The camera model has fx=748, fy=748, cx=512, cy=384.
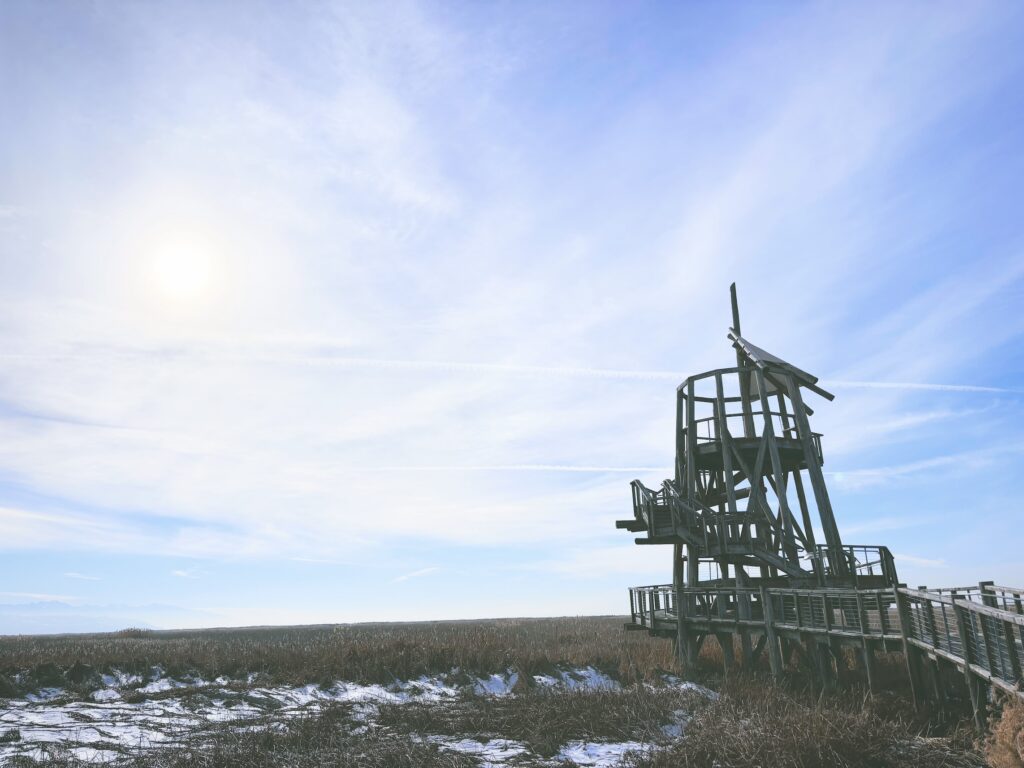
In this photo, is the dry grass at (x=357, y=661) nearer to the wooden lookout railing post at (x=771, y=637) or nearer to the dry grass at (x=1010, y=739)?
the wooden lookout railing post at (x=771, y=637)

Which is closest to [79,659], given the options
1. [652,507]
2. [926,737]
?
[652,507]

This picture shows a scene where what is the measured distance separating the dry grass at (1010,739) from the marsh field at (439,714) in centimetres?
8

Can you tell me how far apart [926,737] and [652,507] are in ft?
35.8

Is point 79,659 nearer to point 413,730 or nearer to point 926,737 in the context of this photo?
point 413,730

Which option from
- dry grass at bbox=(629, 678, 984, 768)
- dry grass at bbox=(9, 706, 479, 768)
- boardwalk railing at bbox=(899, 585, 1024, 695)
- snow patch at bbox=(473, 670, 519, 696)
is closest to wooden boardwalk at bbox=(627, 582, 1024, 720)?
boardwalk railing at bbox=(899, 585, 1024, 695)

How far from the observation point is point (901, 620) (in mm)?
14008

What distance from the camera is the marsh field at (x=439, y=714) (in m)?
11.8

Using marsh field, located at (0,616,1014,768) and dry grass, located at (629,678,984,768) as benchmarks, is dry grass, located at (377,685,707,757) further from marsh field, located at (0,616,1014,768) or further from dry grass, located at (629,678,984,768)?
dry grass, located at (629,678,984,768)

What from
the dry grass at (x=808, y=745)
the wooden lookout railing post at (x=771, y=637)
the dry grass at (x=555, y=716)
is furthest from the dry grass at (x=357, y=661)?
the dry grass at (x=808, y=745)

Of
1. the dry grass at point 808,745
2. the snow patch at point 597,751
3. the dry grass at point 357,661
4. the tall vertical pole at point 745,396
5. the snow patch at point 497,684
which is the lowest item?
the snow patch at point 597,751

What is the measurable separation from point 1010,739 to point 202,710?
15.8 meters

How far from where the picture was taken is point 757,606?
21.5 meters

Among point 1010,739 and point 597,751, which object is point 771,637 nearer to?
point 597,751

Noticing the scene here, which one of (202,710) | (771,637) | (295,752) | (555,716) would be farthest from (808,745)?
(202,710)
